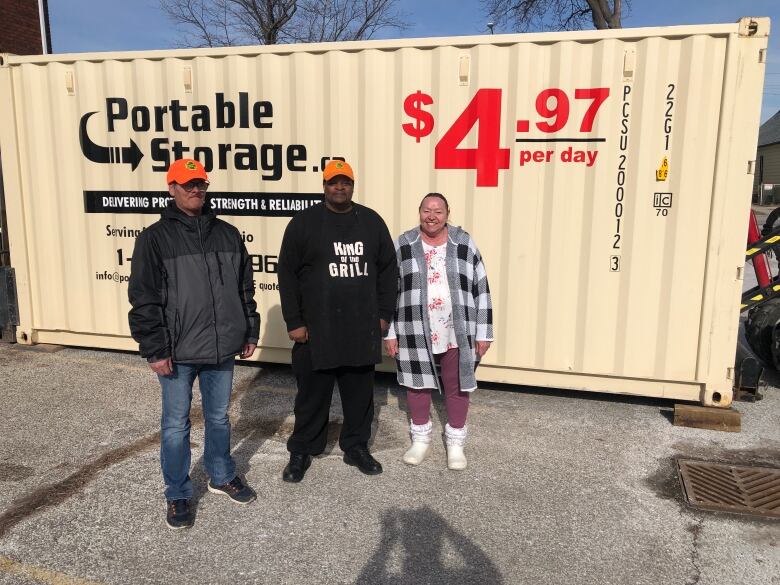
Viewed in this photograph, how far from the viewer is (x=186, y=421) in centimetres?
330

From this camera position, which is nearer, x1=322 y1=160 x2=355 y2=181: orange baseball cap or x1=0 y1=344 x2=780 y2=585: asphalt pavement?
x1=0 y1=344 x2=780 y2=585: asphalt pavement

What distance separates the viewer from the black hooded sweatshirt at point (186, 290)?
120 inches

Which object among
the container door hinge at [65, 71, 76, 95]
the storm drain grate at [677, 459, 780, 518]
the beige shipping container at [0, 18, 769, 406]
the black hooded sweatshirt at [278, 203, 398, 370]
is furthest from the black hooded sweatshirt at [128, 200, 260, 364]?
the container door hinge at [65, 71, 76, 95]

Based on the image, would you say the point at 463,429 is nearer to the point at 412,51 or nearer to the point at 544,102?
the point at 544,102

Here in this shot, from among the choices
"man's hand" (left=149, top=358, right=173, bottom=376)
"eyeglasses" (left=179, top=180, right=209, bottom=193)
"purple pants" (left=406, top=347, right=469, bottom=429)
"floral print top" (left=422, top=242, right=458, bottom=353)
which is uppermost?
"eyeglasses" (left=179, top=180, right=209, bottom=193)

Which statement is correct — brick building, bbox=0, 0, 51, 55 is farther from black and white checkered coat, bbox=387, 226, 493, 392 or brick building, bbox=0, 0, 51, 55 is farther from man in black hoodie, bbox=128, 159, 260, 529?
black and white checkered coat, bbox=387, 226, 493, 392

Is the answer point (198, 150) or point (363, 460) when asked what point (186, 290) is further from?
point (198, 150)

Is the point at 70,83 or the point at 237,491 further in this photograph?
the point at 70,83

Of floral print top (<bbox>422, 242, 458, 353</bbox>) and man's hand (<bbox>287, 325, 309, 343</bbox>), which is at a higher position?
floral print top (<bbox>422, 242, 458, 353</bbox>)

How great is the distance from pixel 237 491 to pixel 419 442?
1255 millimetres

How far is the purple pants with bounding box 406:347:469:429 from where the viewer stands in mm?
3990

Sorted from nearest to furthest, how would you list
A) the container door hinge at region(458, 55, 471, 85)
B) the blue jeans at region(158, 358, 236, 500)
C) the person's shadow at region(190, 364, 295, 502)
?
the blue jeans at region(158, 358, 236, 500) < the person's shadow at region(190, 364, 295, 502) < the container door hinge at region(458, 55, 471, 85)

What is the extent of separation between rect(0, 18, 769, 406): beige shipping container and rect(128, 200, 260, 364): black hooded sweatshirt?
2.32 meters

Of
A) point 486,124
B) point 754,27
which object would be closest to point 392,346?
point 486,124
